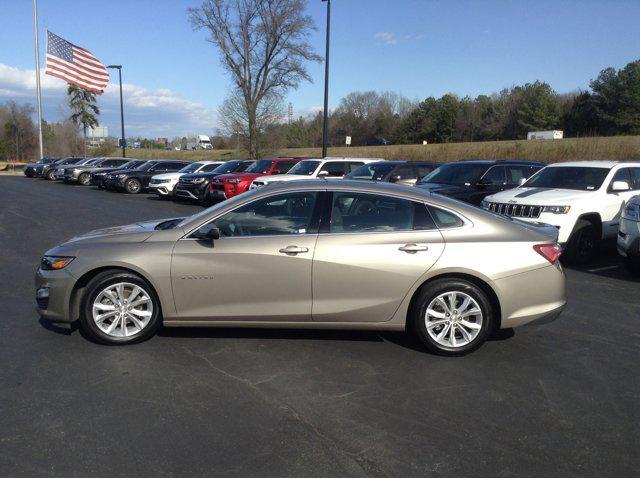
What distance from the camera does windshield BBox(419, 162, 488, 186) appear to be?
12336 mm

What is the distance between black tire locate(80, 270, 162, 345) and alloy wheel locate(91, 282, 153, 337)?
0.08 ft

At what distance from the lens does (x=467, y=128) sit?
8756cm

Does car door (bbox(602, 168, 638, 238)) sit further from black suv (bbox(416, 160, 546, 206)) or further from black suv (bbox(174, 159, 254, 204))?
black suv (bbox(174, 159, 254, 204))

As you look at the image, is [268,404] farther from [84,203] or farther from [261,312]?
[84,203]

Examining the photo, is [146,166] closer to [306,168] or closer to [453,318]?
[306,168]

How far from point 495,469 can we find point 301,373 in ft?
5.65

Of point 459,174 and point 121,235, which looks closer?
point 121,235

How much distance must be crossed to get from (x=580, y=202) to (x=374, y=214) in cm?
558


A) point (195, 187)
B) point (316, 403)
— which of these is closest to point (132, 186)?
point (195, 187)

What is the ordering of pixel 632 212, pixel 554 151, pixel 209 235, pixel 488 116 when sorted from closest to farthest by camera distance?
1. pixel 209 235
2. pixel 632 212
3. pixel 554 151
4. pixel 488 116

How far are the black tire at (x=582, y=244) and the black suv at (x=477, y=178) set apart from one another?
115 inches

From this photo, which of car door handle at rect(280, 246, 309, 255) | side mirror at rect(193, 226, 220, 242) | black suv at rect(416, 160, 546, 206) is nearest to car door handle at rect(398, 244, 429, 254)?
car door handle at rect(280, 246, 309, 255)

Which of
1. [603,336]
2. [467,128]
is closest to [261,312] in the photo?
[603,336]

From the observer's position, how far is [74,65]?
109 ft
